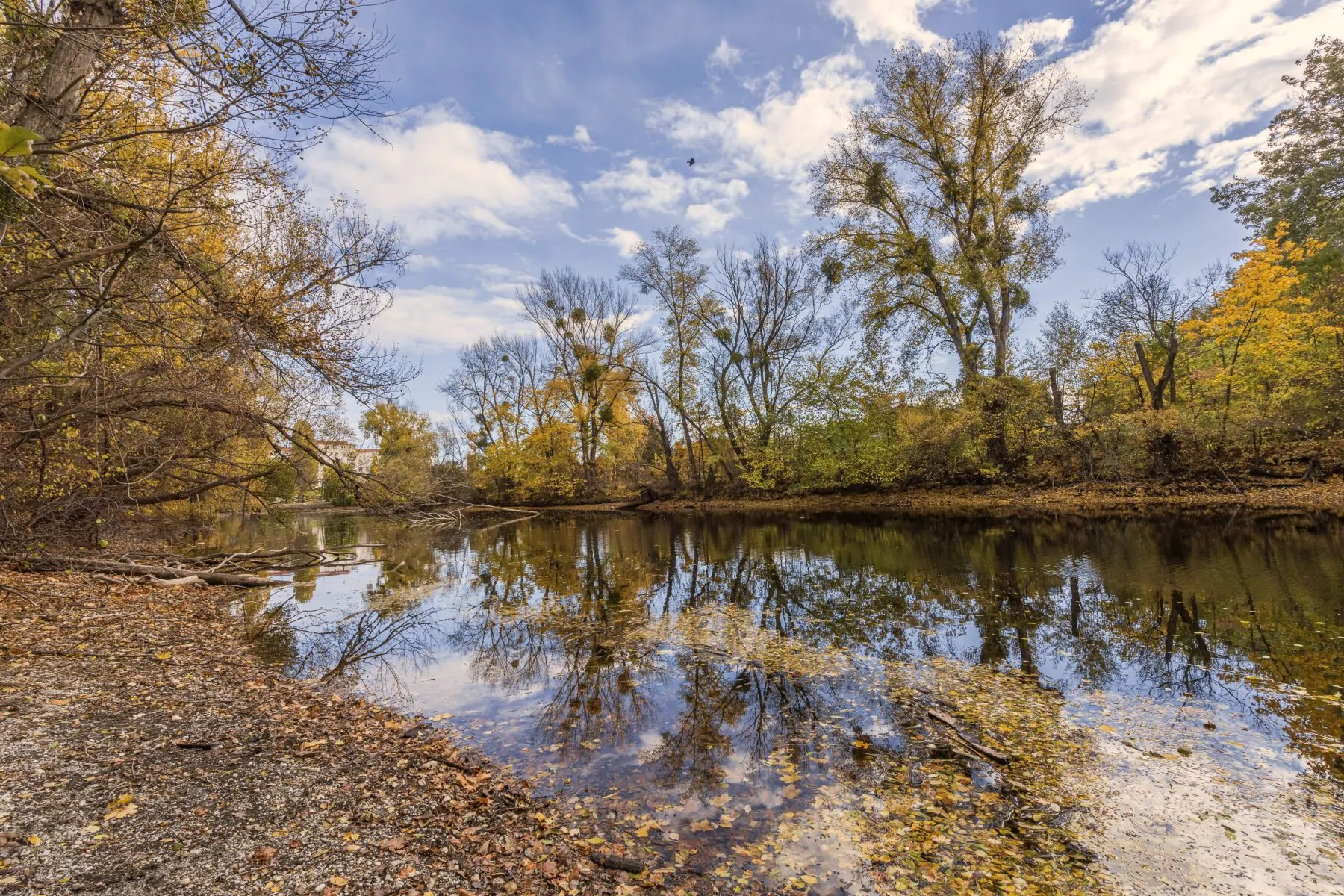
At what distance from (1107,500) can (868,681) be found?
20.3m

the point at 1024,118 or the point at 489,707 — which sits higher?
the point at 1024,118

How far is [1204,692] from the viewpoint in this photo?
18.9 feet

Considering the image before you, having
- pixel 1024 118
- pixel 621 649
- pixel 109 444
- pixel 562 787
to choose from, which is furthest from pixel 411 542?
pixel 1024 118

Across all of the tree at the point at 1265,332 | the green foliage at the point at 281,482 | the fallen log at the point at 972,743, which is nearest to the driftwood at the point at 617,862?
the fallen log at the point at 972,743

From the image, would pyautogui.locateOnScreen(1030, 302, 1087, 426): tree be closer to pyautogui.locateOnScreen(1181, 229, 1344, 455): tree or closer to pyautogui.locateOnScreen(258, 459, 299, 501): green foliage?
pyautogui.locateOnScreen(1181, 229, 1344, 455): tree

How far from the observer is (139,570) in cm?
1195

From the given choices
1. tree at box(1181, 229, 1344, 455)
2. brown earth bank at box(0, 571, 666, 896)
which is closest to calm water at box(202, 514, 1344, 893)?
brown earth bank at box(0, 571, 666, 896)

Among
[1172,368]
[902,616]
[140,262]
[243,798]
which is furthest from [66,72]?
[1172,368]

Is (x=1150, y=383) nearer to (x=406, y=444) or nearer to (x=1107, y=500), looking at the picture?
(x=1107, y=500)

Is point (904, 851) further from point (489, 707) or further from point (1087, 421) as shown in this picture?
point (1087, 421)

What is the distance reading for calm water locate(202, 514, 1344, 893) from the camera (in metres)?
3.71

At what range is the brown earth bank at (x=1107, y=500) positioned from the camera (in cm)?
1750

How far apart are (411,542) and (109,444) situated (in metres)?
17.4

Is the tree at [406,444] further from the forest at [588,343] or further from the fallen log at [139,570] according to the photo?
the fallen log at [139,570]
